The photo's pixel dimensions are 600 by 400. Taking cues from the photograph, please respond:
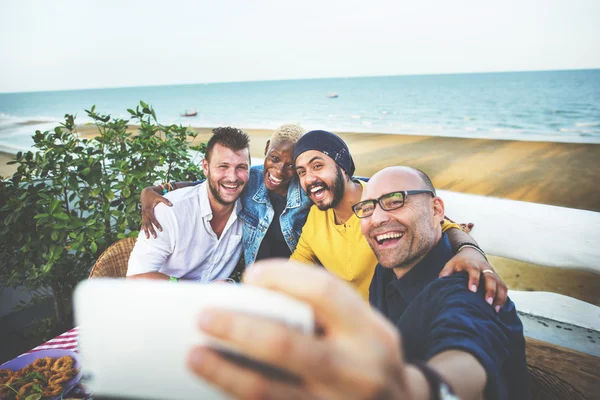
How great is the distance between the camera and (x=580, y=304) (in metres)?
3.28

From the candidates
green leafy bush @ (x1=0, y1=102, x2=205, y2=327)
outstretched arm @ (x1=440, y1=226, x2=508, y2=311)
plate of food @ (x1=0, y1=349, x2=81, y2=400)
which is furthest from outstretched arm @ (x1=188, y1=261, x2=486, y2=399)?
green leafy bush @ (x1=0, y1=102, x2=205, y2=327)

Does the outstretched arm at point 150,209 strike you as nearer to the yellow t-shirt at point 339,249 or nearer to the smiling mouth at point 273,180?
the smiling mouth at point 273,180

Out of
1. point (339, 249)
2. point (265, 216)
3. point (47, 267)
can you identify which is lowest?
point (47, 267)

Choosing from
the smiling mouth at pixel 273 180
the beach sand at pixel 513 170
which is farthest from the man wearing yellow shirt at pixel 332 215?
the beach sand at pixel 513 170

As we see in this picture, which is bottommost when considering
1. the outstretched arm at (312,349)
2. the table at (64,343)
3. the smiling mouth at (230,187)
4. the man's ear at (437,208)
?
the table at (64,343)

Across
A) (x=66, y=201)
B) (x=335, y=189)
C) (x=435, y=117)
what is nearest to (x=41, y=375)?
(x=66, y=201)

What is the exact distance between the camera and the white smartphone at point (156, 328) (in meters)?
0.43

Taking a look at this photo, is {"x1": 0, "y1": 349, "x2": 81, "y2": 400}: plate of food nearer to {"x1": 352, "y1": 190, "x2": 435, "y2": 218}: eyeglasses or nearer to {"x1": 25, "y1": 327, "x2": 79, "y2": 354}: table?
{"x1": 25, "y1": 327, "x2": 79, "y2": 354}: table

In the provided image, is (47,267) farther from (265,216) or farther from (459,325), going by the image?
(459,325)

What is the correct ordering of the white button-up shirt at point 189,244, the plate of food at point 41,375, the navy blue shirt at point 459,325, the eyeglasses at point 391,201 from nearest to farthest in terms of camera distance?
1. the navy blue shirt at point 459,325
2. the plate of food at point 41,375
3. the eyeglasses at point 391,201
4. the white button-up shirt at point 189,244

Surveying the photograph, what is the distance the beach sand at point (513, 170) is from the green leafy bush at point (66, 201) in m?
4.19

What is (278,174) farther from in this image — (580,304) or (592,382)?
(580,304)

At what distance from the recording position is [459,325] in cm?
96

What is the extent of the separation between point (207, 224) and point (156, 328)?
2.19 metres
